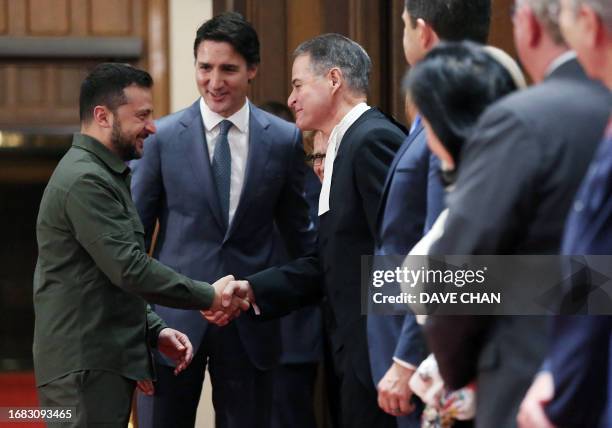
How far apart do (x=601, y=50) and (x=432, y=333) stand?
51cm

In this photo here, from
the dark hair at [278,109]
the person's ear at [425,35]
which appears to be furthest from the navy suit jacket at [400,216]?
the dark hair at [278,109]

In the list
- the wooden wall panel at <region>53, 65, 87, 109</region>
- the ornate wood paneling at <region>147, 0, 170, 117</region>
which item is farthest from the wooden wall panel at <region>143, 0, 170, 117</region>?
the wooden wall panel at <region>53, 65, 87, 109</region>

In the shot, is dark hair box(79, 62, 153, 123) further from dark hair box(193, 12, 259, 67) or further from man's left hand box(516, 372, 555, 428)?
man's left hand box(516, 372, 555, 428)

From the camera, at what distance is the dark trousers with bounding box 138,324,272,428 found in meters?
3.53

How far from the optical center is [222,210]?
3.60 metres

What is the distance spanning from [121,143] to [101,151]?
8cm

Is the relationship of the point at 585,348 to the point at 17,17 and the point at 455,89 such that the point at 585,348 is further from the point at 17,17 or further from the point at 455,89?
the point at 17,17

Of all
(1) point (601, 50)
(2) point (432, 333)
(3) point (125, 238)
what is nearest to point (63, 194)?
(3) point (125, 238)

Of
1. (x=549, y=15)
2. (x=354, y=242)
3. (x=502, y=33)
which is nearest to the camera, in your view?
(x=549, y=15)

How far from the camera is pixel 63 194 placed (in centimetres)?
301

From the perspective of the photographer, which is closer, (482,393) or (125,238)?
(482,393)

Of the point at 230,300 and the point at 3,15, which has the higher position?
the point at 3,15

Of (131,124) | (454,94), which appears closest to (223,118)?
(131,124)

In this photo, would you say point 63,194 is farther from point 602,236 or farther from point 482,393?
point 602,236
